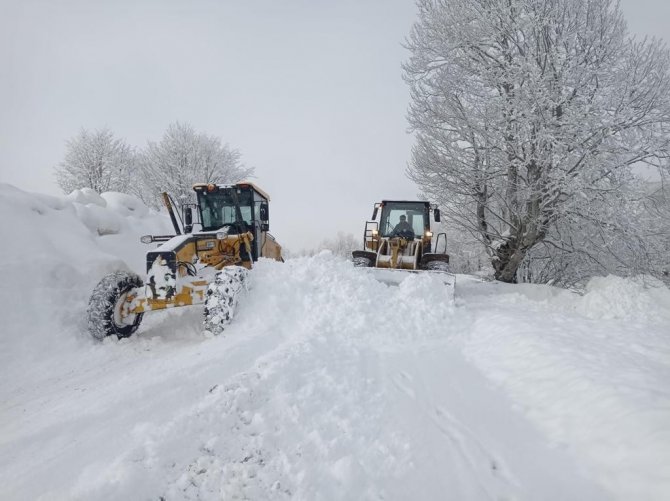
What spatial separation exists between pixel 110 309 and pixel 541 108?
9.24 m

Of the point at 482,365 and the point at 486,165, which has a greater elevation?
the point at 486,165

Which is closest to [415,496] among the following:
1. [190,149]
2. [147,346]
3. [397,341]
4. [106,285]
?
[397,341]

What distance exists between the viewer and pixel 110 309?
5.05 metres

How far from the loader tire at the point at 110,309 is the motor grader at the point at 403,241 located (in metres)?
4.98

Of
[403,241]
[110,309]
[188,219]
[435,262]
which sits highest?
[188,219]

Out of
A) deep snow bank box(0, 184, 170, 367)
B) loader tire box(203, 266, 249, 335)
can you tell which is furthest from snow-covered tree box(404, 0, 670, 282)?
deep snow bank box(0, 184, 170, 367)

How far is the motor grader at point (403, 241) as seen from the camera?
28.2 ft

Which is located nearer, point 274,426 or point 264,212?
point 274,426

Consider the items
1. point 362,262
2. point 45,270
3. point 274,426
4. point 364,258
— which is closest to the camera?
point 274,426

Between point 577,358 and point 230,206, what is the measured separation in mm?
6861

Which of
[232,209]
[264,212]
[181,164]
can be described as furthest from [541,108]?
[181,164]

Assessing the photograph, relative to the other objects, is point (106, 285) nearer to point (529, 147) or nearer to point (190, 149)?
point (529, 147)

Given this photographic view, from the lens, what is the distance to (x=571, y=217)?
8570mm

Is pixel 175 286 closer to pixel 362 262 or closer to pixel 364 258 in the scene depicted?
pixel 362 262
